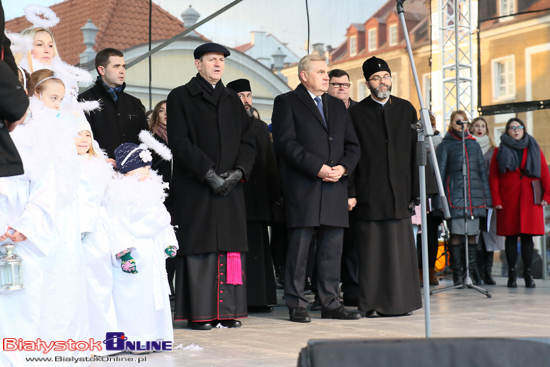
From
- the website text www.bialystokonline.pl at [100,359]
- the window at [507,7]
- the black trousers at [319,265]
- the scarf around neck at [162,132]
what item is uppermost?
the window at [507,7]

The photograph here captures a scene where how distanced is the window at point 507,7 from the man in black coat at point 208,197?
581 centimetres

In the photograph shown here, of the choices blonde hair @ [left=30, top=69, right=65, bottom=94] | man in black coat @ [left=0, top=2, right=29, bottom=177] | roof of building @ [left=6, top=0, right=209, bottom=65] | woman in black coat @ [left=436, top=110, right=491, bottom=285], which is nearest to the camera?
man in black coat @ [left=0, top=2, right=29, bottom=177]

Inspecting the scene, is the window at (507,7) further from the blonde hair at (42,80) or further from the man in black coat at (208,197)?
the blonde hair at (42,80)

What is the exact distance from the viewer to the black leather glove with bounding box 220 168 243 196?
5105mm

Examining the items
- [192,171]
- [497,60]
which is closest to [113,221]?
[192,171]

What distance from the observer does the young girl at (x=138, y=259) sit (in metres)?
4.05

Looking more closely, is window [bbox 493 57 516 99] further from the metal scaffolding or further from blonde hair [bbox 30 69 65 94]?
blonde hair [bbox 30 69 65 94]

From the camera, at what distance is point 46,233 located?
3334 mm

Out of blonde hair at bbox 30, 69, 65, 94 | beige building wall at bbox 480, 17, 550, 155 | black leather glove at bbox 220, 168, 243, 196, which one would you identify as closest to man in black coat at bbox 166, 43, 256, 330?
black leather glove at bbox 220, 168, 243, 196

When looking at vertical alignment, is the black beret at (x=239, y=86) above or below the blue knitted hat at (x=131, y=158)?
above

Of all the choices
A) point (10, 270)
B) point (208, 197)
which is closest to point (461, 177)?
point (208, 197)

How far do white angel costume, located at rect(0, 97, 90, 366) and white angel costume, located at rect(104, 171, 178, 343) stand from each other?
0.41 metres

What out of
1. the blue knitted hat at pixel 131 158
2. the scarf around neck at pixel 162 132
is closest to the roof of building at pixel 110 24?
the scarf around neck at pixel 162 132

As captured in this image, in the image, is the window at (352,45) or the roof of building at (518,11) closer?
the roof of building at (518,11)
